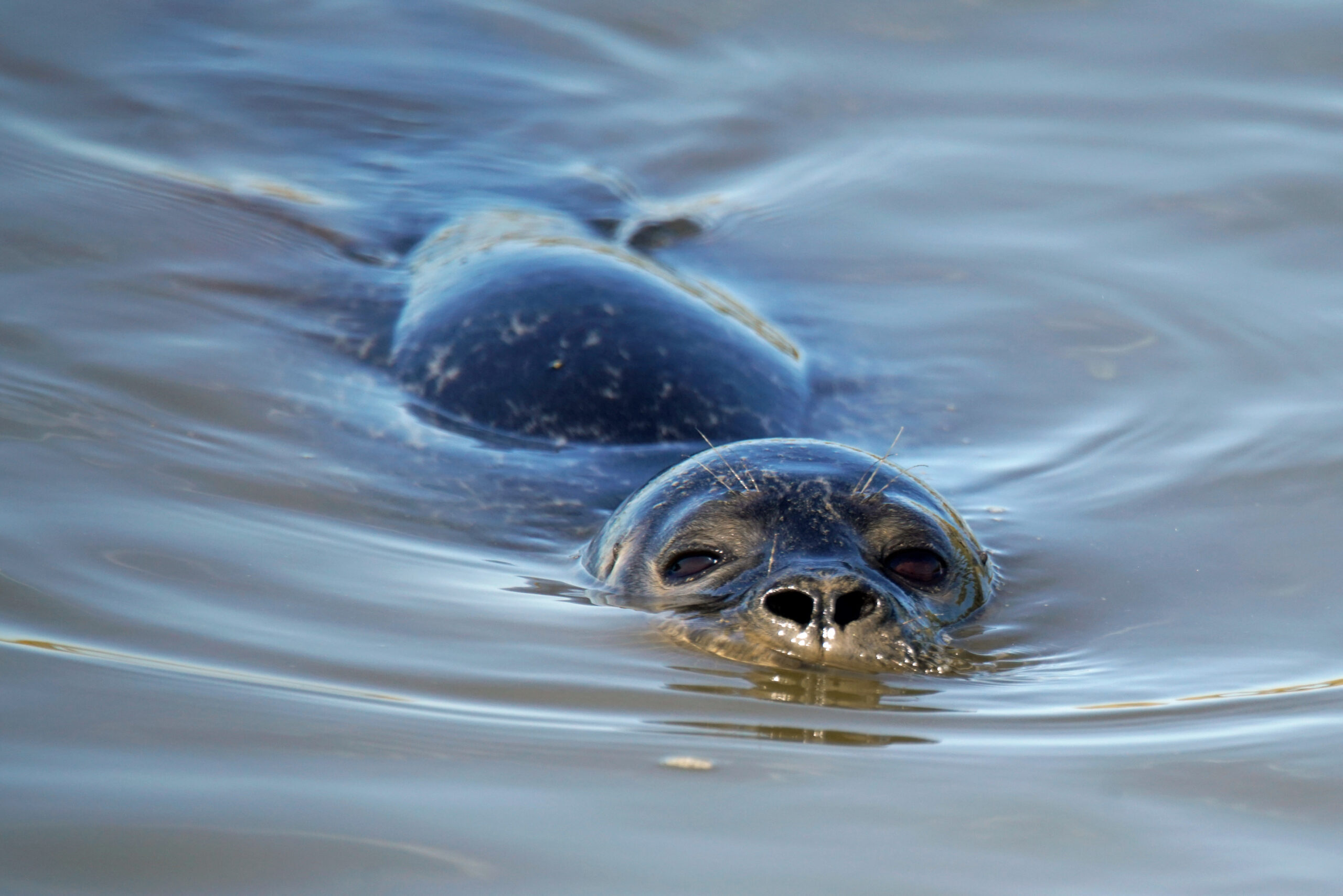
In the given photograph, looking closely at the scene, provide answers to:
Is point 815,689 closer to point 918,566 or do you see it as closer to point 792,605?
point 792,605

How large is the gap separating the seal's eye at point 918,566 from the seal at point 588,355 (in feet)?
4.94

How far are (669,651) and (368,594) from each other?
0.73 metres

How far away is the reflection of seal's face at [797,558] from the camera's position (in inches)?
133

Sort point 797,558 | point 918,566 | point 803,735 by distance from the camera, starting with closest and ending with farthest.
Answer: point 803,735 → point 797,558 → point 918,566

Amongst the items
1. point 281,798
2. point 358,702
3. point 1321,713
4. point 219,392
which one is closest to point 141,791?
point 281,798

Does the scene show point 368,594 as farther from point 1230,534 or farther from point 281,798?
point 1230,534

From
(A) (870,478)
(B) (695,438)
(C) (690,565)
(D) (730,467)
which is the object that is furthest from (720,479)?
(B) (695,438)

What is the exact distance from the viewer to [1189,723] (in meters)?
2.98

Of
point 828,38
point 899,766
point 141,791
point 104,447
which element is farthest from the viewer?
point 828,38

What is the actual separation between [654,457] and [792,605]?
5.80 ft

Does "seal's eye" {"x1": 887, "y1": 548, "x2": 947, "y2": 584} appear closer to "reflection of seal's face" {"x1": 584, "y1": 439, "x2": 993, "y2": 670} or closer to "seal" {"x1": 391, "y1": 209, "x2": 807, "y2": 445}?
"reflection of seal's face" {"x1": 584, "y1": 439, "x2": 993, "y2": 670}

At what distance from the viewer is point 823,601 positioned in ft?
11.1

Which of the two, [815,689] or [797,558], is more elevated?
[797,558]

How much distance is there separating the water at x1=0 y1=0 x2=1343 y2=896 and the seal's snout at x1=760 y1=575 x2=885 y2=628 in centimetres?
17
